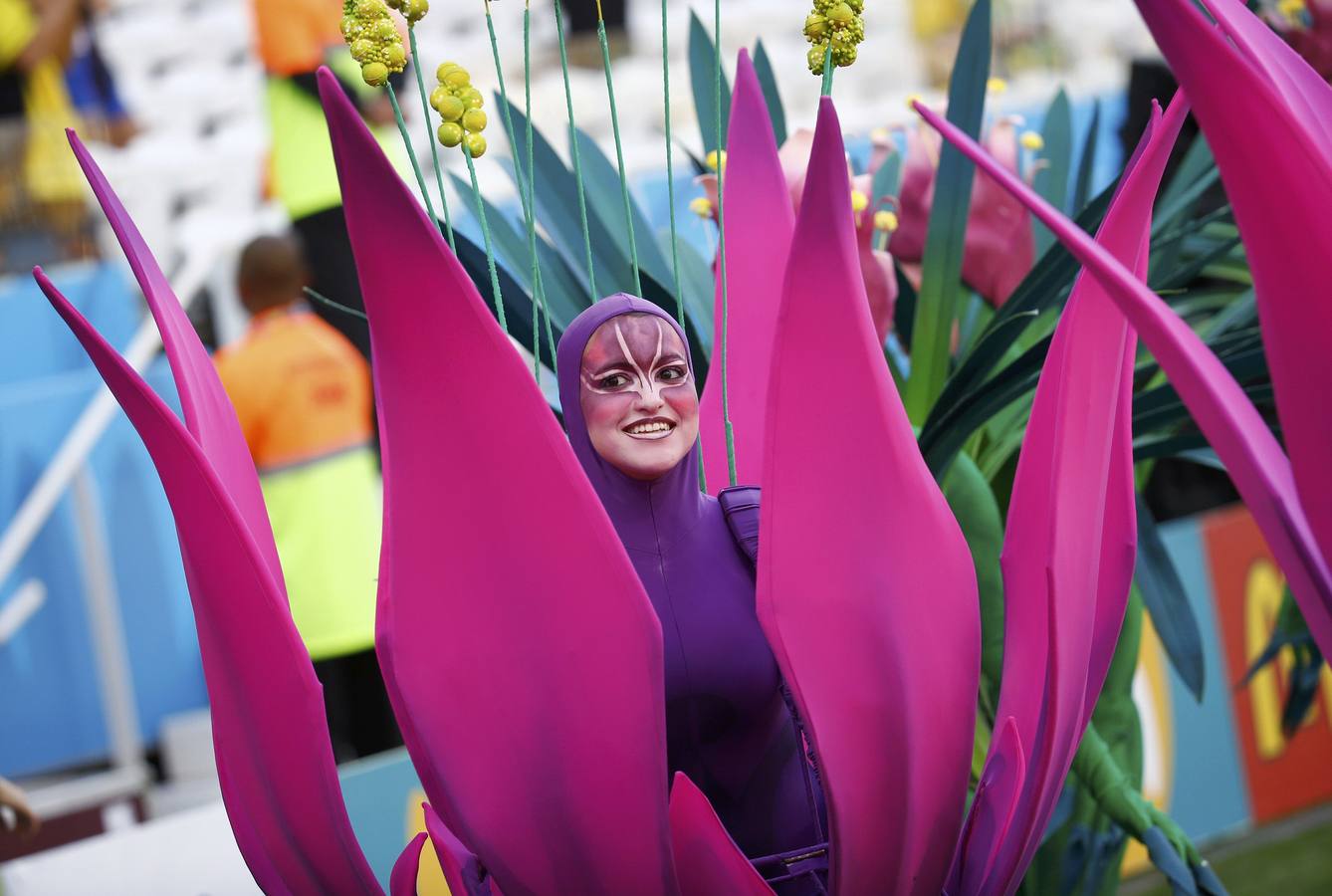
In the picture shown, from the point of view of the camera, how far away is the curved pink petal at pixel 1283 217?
82 centimetres

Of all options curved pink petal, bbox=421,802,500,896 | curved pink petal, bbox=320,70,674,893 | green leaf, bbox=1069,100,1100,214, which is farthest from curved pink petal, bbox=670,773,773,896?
green leaf, bbox=1069,100,1100,214

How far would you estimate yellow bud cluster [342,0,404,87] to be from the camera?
951 millimetres

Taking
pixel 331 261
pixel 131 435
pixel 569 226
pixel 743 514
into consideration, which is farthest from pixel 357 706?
pixel 743 514

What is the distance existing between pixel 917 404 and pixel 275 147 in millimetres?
1571

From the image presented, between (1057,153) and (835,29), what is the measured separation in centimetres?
84

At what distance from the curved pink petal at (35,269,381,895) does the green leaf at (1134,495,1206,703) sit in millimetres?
834

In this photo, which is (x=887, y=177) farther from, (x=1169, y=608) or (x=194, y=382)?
(x=194, y=382)

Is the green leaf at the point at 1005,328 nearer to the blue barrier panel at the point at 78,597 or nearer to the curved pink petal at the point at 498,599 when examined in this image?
the curved pink petal at the point at 498,599

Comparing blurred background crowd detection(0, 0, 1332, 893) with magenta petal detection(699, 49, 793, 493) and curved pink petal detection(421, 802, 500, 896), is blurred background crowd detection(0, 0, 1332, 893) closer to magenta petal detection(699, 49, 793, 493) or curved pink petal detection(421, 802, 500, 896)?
magenta petal detection(699, 49, 793, 493)

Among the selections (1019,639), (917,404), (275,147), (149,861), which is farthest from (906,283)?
(275,147)

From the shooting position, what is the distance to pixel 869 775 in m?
0.90

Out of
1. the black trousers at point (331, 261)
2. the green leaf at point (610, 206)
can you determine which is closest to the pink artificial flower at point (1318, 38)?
the green leaf at point (610, 206)

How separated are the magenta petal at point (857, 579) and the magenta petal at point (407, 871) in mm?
273

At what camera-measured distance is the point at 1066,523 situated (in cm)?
95
